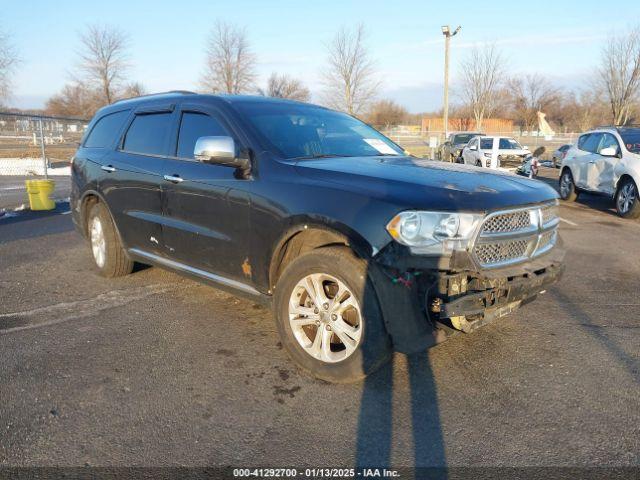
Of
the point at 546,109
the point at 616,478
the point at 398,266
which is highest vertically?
the point at 546,109

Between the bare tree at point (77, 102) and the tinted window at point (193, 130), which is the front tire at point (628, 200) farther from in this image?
the bare tree at point (77, 102)

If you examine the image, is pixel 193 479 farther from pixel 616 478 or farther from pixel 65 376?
pixel 616 478

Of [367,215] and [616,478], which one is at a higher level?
[367,215]

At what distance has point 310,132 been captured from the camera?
163 inches

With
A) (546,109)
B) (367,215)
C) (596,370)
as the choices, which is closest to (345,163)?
(367,215)

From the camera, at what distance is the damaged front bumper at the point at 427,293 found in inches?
112

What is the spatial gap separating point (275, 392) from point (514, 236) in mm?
1773

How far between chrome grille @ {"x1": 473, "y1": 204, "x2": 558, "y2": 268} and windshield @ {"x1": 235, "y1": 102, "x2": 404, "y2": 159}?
4.59 feet

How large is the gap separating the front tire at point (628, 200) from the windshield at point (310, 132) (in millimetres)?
6858

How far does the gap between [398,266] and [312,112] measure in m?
2.20

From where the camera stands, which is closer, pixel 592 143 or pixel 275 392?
pixel 275 392

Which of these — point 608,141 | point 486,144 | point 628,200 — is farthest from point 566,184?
point 486,144

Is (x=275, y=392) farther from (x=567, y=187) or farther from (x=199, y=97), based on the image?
(x=567, y=187)

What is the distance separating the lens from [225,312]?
4523 millimetres
